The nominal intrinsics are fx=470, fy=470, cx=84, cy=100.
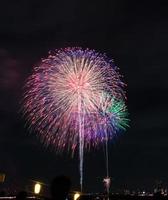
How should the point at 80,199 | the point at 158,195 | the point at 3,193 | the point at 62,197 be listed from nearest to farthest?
the point at 62,197
the point at 80,199
the point at 158,195
the point at 3,193

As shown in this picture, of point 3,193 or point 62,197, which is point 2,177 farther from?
point 62,197

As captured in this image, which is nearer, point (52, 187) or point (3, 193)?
point (52, 187)

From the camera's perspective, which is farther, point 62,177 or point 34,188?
point 34,188

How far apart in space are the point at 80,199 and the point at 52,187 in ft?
24.6

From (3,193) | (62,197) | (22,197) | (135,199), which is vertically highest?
(135,199)

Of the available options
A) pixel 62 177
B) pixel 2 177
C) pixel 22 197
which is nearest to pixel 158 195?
pixel 2 177

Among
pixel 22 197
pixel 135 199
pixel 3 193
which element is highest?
pixel 135 199

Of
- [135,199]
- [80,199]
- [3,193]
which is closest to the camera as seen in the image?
[80,199]

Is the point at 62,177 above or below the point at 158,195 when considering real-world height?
below

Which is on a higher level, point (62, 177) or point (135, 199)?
point (135, 199)

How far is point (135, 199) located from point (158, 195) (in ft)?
197

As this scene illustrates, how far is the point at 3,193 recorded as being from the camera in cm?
3384

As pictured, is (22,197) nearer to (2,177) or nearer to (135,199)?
(2,177)

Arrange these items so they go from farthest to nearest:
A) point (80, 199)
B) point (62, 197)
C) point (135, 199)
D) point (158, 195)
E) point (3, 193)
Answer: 1. point (135, 199)
2. point (3, 193)
3. point (158, 195)
4. point (80, 199)
5. point (62, 197)
